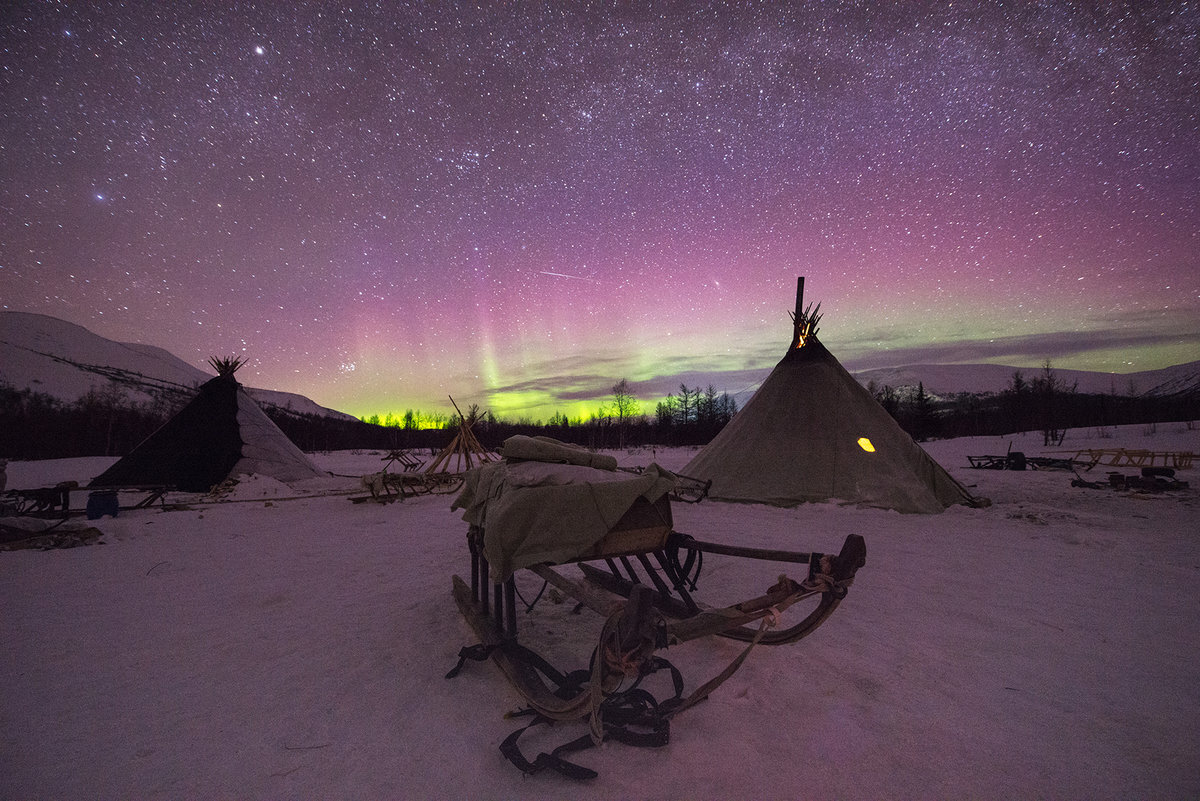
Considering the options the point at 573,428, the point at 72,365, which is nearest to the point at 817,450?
the point at 573,428

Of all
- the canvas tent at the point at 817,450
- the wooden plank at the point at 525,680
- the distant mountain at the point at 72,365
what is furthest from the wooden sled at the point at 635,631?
the distant mountain at the point at 72,365

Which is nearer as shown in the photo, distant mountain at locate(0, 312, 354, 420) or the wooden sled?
the wooden sled

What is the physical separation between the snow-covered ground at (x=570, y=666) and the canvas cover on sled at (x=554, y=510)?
1092 millimetres

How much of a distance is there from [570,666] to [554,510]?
149cm

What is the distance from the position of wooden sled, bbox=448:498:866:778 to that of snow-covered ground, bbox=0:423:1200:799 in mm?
161

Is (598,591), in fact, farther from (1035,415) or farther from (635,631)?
(1035,415)

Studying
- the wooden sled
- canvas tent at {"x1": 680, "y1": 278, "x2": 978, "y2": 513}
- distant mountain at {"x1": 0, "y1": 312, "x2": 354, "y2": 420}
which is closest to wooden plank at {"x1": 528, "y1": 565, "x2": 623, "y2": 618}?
the wooden sled

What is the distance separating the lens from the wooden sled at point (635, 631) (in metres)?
2.15

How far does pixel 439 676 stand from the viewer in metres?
3.50

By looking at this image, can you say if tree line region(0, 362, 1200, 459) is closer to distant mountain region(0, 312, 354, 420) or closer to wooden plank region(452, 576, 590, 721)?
distant mountain region(0, 312, 354, 420)

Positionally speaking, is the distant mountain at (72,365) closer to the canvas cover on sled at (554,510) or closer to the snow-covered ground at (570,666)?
the snow-covered ground at (570,666)

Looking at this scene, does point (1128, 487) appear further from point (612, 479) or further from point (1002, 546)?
point (612, 479)

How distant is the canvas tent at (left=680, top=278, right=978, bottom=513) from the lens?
9625 mm

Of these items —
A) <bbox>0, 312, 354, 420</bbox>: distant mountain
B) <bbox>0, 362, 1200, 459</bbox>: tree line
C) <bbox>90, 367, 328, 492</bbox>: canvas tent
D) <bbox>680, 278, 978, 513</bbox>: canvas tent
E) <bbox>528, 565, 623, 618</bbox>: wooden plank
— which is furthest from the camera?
<bbox>0, 312, 354, 420</bbox>: distant mountain
